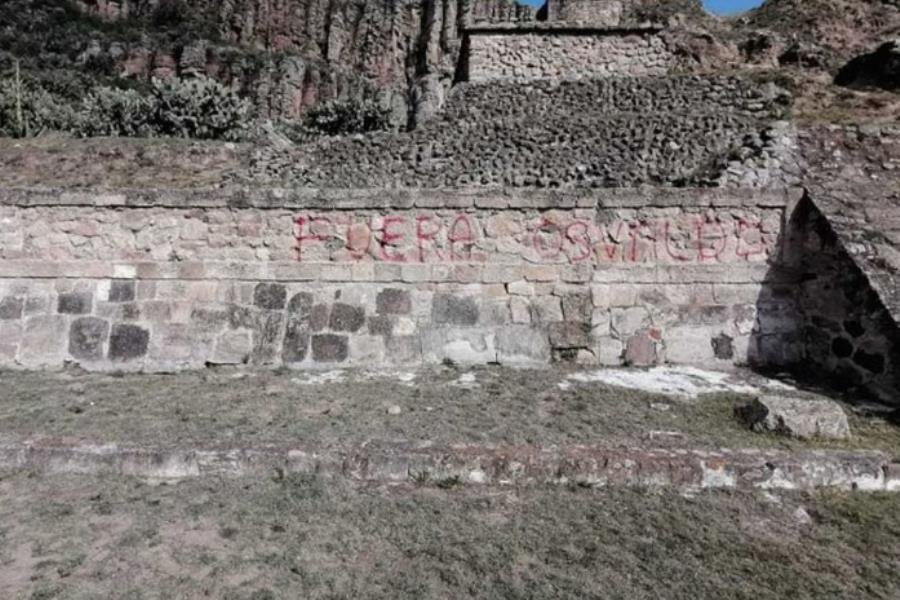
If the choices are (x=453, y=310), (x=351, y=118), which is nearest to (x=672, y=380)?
(x=453, y=310)

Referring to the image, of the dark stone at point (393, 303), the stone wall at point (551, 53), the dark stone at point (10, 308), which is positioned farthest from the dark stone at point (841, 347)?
the stone wall at point (551, 53)

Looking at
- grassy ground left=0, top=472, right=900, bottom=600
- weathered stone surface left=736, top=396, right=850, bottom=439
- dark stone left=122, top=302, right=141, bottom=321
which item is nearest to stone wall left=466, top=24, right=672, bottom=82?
dark stone left=122, top=302, right=141, bottom=321

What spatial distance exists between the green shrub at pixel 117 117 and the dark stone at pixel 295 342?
1488cm

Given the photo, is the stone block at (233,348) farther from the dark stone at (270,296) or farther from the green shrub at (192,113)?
the green shrub at (192,113)

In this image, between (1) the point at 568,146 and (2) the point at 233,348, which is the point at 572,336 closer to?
(2) the point at 233,348

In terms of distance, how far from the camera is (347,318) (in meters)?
6.16

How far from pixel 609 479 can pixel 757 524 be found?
2.63 ft

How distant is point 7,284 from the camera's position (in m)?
6.18

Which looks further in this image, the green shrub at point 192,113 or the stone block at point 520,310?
the green shrub at point 192,113

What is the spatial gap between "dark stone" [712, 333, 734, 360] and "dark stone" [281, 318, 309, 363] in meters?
4.15

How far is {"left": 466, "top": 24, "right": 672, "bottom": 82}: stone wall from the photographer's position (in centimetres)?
2216

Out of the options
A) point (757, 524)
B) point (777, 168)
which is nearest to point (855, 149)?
point (777, 168)

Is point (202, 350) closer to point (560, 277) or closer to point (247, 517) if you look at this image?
point (247, 517)

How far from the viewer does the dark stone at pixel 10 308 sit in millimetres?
6113
